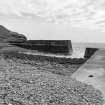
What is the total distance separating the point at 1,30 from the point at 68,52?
11.2m

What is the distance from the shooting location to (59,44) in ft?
51.9

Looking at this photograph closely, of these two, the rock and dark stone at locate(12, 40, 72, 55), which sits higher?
the rock

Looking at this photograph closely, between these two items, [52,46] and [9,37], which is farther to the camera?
[9,37]

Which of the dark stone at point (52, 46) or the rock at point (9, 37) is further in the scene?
the rock at point (9, 37)

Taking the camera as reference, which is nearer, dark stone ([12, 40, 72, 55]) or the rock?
dark stone ([12, 40, 72, 55])

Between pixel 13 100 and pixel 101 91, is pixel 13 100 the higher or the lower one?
the higher one

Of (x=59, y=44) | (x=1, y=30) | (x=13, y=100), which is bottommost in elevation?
(x=13, y=100)

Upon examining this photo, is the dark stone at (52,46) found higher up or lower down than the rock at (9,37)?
lower down

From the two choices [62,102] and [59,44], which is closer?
[62,102]

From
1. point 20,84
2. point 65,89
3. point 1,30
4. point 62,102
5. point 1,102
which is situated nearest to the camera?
point 1,102

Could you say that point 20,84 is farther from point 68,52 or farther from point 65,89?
point 68,52

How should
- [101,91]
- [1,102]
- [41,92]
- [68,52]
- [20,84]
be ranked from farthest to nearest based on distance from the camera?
[68,52] → [101,91] → [20,84] → [41,92] → [1,102]

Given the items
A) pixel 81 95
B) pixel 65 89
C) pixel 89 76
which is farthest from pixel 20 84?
pixel 89 76

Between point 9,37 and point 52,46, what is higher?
point 9,37
